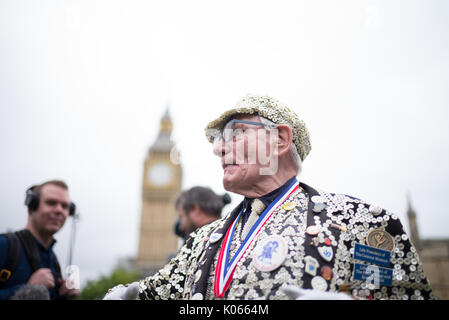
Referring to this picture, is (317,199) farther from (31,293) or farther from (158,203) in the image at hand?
(158,203)

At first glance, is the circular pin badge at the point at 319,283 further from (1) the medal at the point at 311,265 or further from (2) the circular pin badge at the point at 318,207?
(2) the circular pin badge at the point at 318,207

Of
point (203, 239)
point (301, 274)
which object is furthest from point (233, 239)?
point (301, 274)

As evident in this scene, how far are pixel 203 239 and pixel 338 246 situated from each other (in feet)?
3.08

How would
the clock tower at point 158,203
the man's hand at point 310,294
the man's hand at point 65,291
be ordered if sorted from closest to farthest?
the man's hand at point 310,294, the man's hand at point 65,291, the clock tower at point 158,203

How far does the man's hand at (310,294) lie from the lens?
1510mm

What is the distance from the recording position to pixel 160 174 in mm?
51469

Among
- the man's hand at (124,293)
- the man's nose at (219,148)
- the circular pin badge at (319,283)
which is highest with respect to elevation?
the man's nose at (219,148)

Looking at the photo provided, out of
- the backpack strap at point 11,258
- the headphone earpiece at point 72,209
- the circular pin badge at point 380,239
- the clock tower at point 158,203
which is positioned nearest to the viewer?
the circular pin badge at point 380,239

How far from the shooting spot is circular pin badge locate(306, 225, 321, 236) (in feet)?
6.02

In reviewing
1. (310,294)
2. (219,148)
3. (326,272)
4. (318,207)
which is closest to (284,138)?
(219,148)

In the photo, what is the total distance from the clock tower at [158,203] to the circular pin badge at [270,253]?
4805 cm

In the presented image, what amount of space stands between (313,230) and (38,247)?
9.52ft

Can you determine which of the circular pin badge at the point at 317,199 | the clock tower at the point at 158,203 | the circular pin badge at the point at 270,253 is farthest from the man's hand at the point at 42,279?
the clock tower at the point at 158,203
